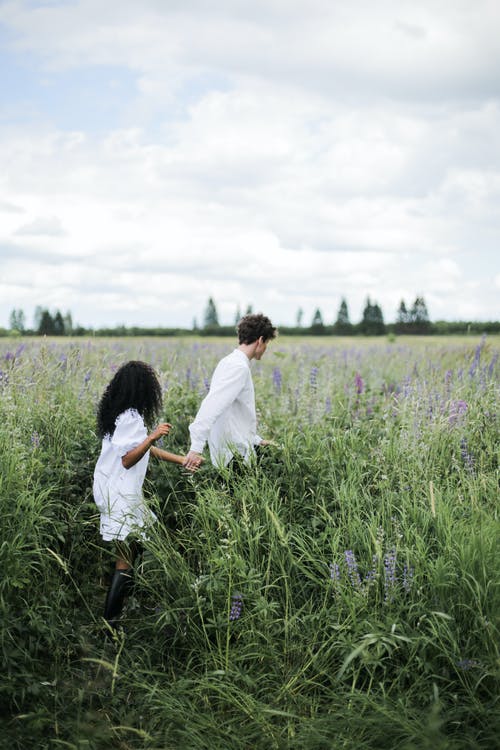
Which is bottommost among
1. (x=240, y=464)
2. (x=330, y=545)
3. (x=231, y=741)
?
(x=231, y=741)

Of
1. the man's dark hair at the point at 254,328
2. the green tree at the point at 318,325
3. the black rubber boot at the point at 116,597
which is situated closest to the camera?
the black rubber boot at the point at 116,597

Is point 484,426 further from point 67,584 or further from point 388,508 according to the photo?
point 67,584

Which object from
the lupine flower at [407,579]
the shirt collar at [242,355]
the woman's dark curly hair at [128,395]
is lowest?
the lupine flower at [407,579]

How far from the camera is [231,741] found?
3.42 meters

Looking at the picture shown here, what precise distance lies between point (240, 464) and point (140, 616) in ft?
4.31

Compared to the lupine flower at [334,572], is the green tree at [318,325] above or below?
above

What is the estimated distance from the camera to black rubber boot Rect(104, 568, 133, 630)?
459 cm

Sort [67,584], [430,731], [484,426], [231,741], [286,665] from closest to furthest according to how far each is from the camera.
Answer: [430,731] < [231,741] < [286,665] < [67,584] < [484,426]

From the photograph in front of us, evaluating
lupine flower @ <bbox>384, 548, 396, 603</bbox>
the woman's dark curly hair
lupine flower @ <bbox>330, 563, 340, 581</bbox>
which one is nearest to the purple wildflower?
lupine flower @ <bbox>384, 548, 396, 603</bbox>

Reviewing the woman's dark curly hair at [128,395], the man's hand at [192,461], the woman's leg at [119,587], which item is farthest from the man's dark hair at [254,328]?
the woman's leg at [119,587]

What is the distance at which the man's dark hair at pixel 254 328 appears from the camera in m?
5.33

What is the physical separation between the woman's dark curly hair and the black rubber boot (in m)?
1.05

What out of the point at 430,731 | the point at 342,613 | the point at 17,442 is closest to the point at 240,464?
the point at 342,613

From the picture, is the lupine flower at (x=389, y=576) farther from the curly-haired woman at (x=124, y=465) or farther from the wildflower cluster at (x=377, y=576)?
the curly-haired woman at (x=124, y=465)
